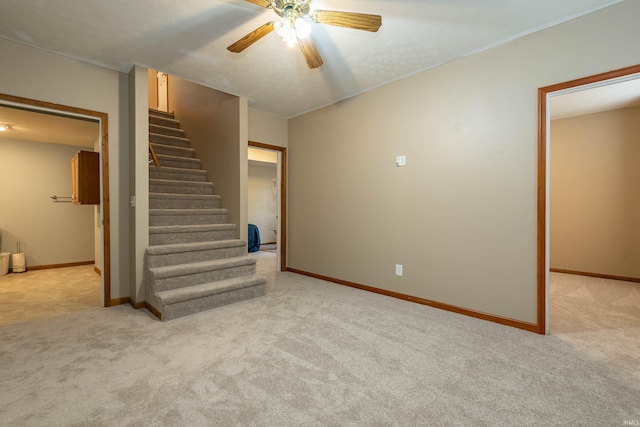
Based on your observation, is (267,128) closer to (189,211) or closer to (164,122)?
(189,211)

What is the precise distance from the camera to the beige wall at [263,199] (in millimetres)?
8219

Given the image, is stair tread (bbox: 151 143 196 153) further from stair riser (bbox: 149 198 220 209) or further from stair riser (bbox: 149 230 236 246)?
stair riser (bbox: 149 230 236 246)

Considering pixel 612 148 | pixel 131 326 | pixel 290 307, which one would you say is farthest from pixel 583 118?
pixel 131 326

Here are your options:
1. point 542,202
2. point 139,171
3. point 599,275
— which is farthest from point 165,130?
point 599,275

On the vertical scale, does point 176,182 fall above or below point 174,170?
below

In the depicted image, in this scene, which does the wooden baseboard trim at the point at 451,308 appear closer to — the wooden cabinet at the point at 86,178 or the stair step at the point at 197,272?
the stair step at the point at 197,272

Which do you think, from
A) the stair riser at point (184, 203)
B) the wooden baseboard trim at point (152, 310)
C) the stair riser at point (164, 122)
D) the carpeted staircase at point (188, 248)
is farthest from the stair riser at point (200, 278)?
the stair riser at point (164, 122)

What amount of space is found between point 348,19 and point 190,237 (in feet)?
9.85

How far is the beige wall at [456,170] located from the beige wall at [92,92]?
2.58 metres

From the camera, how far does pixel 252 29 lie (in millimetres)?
2543

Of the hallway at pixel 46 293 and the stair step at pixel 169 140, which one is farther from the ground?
the stair step at pixel 169 140

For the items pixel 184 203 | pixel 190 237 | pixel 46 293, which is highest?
pixel 184 203

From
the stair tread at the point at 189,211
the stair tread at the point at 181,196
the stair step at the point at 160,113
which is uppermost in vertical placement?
the stair step at the point at 160,113

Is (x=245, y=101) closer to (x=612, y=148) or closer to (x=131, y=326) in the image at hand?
(x=131, y=326)
